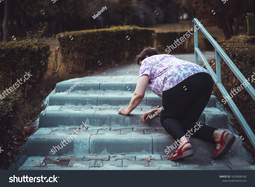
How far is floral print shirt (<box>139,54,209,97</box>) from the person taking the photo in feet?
9.87

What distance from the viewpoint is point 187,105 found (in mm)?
3041

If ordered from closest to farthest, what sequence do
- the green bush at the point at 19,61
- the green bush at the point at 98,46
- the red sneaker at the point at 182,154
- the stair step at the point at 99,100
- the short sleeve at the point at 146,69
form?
1. the red sneaker at the point at 182,154
2. the short sleeve at the point at 146,69
3. the stair step at the point at 99,100
4. the green bush at the point at 19,61
5. the green bush at the point at 98,46

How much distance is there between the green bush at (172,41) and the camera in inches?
566

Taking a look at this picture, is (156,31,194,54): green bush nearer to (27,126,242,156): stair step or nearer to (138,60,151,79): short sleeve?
(138,60,151,79): short sleeve

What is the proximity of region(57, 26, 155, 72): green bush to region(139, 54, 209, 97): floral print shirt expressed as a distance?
4623 millimetres

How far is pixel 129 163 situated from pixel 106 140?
0.46 meters

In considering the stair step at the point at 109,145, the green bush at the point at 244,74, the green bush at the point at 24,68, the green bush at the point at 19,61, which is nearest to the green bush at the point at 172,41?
the green bush at the point at 244,74

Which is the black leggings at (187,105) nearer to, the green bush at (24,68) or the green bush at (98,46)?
the green bush at (24,68)

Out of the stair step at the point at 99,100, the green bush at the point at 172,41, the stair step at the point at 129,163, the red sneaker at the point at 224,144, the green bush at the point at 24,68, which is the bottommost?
the stair step at the point at 129,163

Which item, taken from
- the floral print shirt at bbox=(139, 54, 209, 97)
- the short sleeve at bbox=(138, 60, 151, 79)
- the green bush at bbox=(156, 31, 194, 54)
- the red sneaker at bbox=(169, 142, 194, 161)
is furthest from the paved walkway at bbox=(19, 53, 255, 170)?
the green bush at bbox=(156, 31, 194, 54)

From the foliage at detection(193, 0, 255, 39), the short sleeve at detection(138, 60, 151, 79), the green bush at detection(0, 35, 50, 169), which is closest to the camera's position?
the short sleeve at detection(138, 60, 151, 79)

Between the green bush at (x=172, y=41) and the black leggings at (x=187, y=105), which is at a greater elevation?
the green bush at (x=172, y=41)

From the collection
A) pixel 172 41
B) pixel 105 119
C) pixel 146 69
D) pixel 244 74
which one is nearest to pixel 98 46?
pixel 105 119
